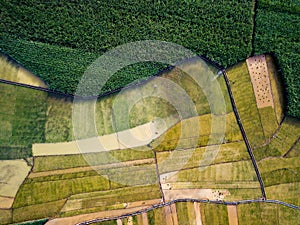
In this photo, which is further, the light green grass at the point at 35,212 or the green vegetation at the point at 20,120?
the green vegetation at the point at 20,120

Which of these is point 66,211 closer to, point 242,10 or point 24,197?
point 24,197

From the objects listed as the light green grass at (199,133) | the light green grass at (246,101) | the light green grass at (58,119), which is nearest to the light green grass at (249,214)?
the light green grass at (246,101)

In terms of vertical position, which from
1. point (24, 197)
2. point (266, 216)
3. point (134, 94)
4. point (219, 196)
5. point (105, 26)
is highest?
point (105, 26)

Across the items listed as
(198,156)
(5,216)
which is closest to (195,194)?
(198,156)

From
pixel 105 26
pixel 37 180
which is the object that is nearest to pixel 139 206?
pixel 37 180

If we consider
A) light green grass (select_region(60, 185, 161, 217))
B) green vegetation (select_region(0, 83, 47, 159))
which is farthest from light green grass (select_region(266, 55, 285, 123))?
green vegetation (select_region(0, 83, 47, 159))

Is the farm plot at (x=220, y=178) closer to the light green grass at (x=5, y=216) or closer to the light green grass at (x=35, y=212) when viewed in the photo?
the light green grass at (x=35, y=212)
